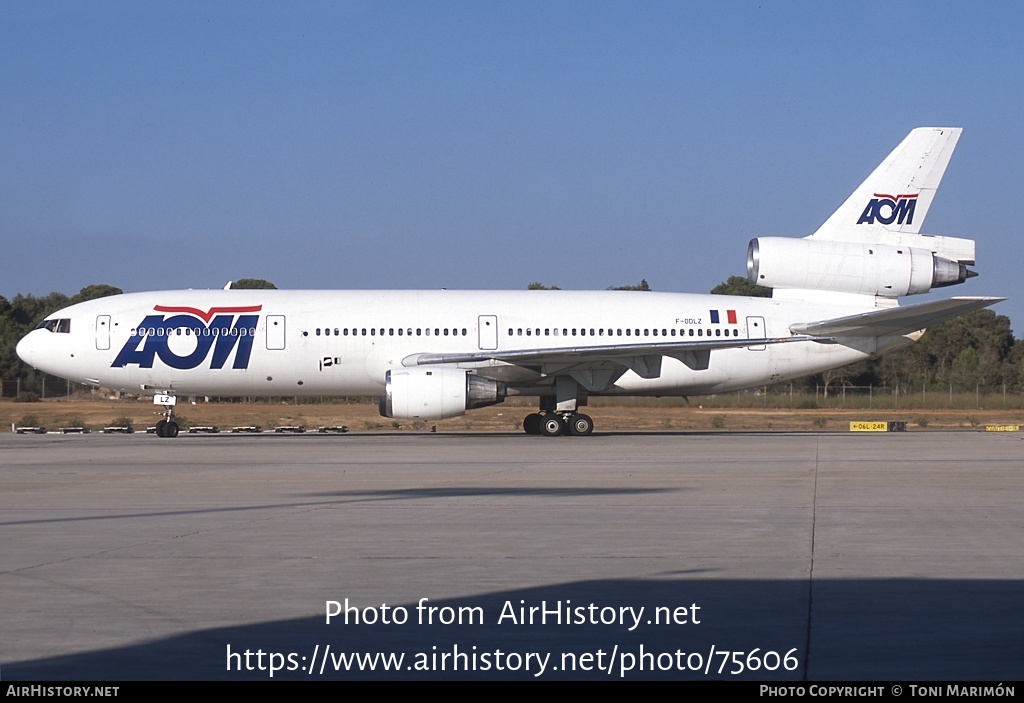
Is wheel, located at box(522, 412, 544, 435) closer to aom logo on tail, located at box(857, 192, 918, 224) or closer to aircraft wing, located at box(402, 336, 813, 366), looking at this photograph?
aircraft wing, located at box(402, 336, 813, 366)

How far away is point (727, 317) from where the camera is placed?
1198 inches

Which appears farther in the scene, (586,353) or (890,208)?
(890,208)

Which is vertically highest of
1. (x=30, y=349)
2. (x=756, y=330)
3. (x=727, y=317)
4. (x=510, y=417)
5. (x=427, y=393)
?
(x=727, y=317)

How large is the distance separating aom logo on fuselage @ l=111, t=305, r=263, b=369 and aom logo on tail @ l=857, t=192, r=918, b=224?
15.3 metres

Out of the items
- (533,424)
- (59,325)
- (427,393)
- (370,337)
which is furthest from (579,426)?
(59,325)

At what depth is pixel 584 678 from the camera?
556 centimetres

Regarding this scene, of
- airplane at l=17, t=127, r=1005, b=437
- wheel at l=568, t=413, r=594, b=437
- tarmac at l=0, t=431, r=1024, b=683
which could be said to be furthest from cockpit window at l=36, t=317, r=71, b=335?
tarmac at l=0, t=431, r=1024, b=683

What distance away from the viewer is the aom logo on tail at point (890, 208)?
100.0 ft

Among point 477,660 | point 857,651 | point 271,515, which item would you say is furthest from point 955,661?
point 271,515

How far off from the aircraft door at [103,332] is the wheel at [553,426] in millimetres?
10603

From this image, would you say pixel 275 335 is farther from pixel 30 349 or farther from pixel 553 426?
pixel 553 426

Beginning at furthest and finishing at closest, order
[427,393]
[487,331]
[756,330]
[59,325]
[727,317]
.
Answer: [727,317]
[756,330]
[59,325]
[487,331]
[427,393]

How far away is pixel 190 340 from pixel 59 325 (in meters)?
3.70

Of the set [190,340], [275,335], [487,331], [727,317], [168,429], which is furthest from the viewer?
[727,317]
